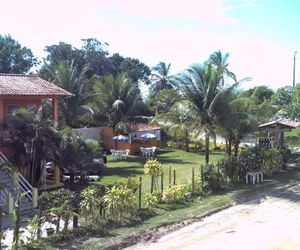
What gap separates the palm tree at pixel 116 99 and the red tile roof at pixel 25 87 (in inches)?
395

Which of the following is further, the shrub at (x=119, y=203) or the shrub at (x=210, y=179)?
the shrub at (x=210, y=179)

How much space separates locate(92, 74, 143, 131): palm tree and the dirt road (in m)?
16.1

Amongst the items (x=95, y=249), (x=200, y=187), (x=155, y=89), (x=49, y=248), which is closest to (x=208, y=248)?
(x=95, y=249)

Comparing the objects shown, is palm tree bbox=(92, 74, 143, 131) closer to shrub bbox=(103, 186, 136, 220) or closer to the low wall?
the low wall

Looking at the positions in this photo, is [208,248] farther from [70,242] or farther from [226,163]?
[226,163]

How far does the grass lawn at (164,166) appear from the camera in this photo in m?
22.4

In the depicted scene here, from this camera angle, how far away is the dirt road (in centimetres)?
1247

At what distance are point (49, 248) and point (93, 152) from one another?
9216 millimetres

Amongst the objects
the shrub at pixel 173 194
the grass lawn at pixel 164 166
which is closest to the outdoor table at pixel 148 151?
the grass lawn at pixel 164 166

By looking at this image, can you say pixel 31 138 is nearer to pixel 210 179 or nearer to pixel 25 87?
pixel 25 87

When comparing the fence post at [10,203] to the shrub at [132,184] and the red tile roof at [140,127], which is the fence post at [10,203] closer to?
the shrub at [132,184]

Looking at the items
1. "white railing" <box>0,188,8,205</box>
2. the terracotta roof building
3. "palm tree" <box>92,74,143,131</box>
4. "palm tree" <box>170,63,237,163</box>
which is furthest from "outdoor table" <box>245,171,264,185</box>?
"palm tree" <box>92,74,143,131</box>

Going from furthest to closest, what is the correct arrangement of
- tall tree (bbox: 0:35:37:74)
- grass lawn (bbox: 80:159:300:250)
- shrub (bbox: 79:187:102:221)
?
1. tall tree (bbox: 0:35:37:74)
2. shrub (bbox: 79:187:102:221)
3. grass lawn (bbox: 80:159:300:250)

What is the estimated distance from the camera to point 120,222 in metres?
14.4
